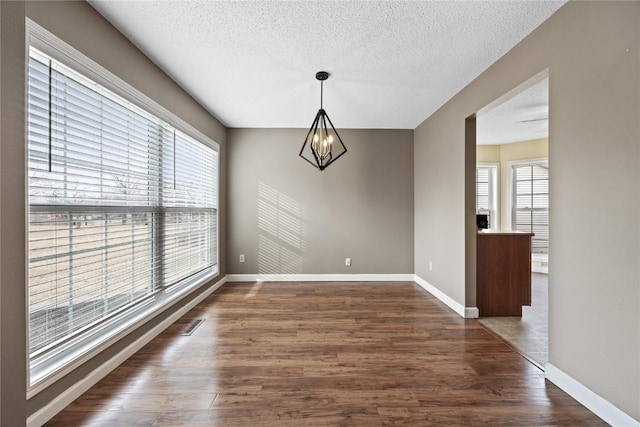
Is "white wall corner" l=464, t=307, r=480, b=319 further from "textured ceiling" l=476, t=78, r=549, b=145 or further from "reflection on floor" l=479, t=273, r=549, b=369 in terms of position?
"textured ceiling" l=476, t=78, r=549, b=145

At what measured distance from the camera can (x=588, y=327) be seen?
1.77 metres

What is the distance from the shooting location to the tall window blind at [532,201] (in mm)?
5852

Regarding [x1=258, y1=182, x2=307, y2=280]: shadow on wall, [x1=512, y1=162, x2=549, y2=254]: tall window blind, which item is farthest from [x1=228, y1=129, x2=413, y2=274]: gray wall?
[x1=512, y1=162, x2=549, y2=254]: tall window blind

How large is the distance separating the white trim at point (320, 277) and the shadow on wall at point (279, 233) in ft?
0.20

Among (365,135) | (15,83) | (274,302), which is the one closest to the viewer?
(15,83)

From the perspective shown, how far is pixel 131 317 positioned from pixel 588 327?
10.8ft

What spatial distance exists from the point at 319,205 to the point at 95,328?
3403 millimetres

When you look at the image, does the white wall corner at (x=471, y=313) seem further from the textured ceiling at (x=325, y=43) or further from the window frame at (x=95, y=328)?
the window frame at (x=95, y=328)

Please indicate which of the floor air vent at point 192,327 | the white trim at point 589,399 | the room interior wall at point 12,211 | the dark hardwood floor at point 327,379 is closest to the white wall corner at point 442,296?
the dark hardwood floor at point 327,379

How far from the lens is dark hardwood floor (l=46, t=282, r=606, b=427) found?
5.58 feet

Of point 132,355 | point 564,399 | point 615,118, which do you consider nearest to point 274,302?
point 132,355

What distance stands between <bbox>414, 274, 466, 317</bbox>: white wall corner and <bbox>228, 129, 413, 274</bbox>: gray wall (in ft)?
1.18

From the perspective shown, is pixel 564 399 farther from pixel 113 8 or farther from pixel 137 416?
pixel 113 8

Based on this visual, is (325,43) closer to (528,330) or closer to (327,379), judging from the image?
(327,379)
